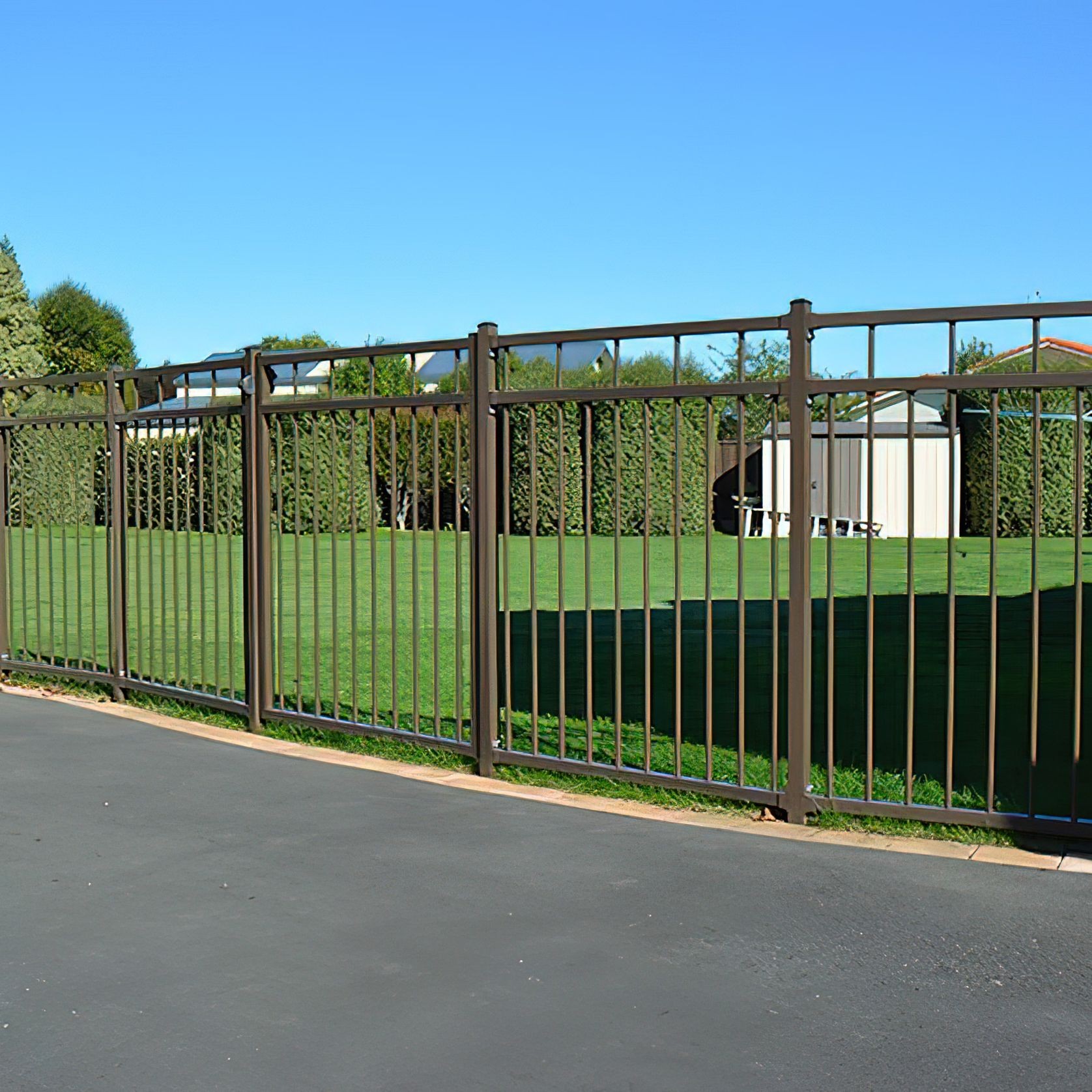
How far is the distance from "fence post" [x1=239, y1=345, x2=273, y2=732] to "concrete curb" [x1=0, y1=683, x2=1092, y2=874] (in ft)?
1.23

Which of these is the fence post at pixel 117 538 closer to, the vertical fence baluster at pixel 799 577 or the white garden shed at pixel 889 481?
the vertical fence baluster at pixel 799 577

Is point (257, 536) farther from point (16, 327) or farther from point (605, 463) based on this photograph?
point (16, 327)

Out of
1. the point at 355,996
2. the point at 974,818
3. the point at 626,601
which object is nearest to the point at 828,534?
the point at 974,818

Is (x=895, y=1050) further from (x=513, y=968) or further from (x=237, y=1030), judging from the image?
(x=237, y=1030)

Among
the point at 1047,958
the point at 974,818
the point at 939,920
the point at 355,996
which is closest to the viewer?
the point at 355,996

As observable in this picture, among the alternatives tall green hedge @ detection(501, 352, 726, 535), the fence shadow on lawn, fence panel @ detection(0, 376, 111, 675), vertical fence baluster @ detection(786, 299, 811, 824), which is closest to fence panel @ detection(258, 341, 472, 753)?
the fence shadow on lawn

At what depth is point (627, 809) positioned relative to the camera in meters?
6.40

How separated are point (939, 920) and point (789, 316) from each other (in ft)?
8.72

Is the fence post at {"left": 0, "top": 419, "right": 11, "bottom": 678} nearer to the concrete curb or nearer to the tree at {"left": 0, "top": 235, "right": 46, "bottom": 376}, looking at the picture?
the concrete curb

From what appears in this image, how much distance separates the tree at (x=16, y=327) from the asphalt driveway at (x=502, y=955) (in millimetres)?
33868

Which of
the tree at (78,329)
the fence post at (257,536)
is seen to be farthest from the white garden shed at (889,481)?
the tree at (78,329)

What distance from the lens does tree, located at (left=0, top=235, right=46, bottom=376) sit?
A: 123 feet

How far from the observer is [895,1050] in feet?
11.9

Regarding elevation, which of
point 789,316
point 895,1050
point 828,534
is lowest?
point 895,1050
